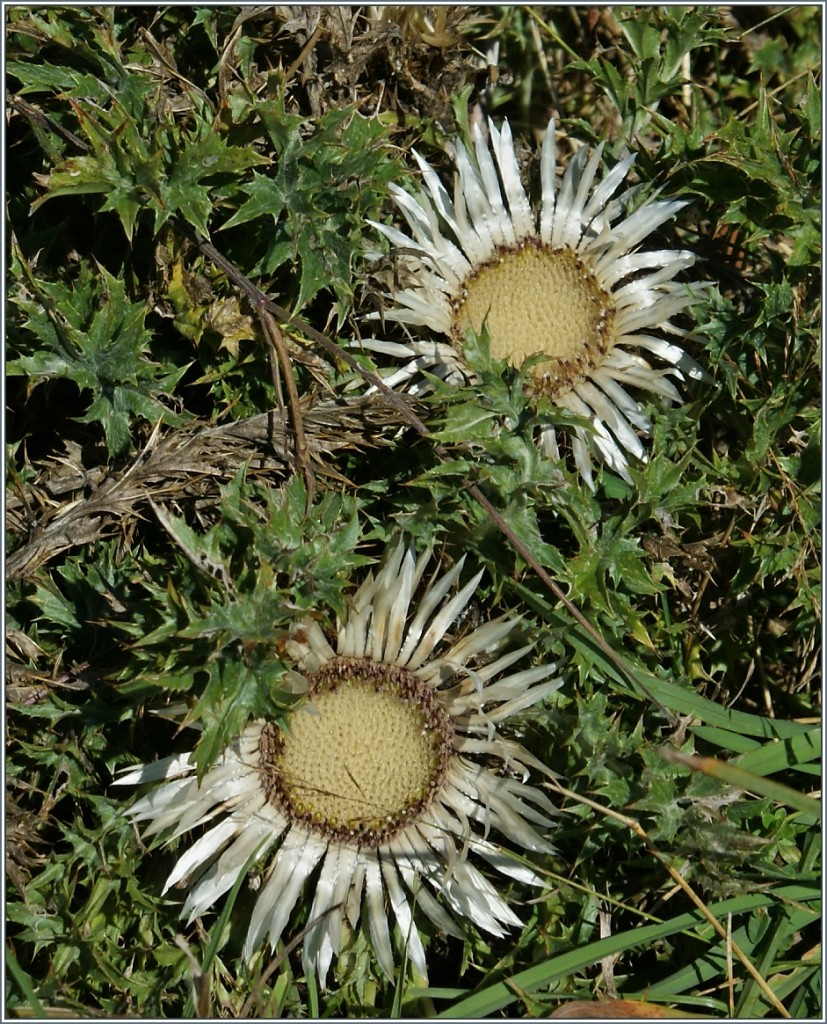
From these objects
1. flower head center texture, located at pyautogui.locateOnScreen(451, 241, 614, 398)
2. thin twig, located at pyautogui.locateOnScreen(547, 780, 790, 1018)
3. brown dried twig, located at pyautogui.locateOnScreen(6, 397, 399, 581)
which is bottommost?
thin twig, located at pyautogui.locateOnScreen(547, 780, 790, 1018)

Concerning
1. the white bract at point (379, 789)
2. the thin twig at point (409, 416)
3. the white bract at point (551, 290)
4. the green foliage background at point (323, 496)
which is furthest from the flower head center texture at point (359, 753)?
the white bract at point (551, 290)

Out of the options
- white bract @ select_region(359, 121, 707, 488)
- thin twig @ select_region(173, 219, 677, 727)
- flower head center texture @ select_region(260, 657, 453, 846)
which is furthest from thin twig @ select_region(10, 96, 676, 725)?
flower head center texture @ select_region(260, 657, 453, 846)

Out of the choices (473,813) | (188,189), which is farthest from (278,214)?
(473,813)

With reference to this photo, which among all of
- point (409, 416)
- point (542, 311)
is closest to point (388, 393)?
point (409, 416)

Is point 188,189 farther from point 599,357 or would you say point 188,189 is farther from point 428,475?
point 599,357

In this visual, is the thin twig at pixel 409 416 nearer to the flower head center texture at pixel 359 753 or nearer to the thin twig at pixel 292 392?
the thin twig at pixel 292 392

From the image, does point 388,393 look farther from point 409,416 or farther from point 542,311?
point 542,311

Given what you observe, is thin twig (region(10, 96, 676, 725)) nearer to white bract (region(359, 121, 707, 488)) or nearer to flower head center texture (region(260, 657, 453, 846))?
white bract (region(359, 121, 707, 488))
